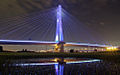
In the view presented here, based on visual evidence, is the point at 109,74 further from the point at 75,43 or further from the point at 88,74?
the point at 75,43

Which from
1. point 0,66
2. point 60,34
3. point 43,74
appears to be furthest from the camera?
point 60,34

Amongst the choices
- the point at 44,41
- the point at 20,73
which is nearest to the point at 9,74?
the point at 20,73

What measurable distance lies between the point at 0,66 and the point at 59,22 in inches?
1124

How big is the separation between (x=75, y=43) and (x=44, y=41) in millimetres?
8614

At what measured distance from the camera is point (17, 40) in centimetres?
3294

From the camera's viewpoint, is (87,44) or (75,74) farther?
(87,44)

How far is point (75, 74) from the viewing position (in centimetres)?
516

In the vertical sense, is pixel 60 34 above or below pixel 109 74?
above

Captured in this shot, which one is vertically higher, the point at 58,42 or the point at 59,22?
the point at 59,22

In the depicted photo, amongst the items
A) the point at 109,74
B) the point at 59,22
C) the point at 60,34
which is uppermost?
the point at 59,22

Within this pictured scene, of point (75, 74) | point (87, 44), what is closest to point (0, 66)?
point (75, 74)

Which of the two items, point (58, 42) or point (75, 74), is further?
point (58, 42)

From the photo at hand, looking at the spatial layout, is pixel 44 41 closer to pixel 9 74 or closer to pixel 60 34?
pixel 60 34

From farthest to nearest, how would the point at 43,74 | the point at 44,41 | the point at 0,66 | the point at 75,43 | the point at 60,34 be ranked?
1. the point at 75,43
2. the point at 44,41
3. the point at 60,34
4. the point at 0,66
5. the point at 43,74
